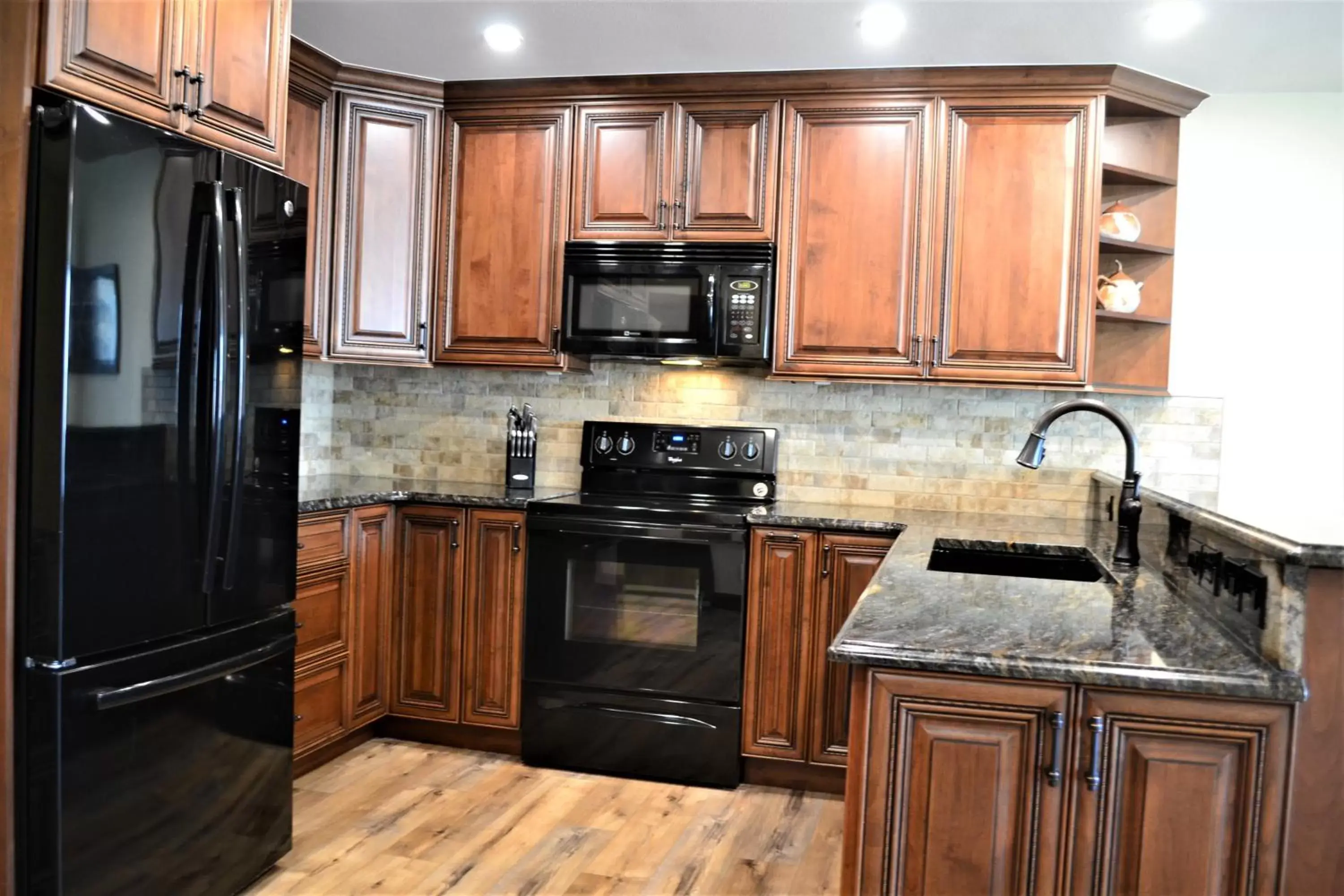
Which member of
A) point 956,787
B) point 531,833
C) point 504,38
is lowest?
point 531,833

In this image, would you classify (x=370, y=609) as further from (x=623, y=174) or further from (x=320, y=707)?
(x=623, y=174)

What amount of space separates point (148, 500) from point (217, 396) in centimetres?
26

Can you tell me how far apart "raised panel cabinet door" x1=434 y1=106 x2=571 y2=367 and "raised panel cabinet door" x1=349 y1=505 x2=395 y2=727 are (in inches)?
28.2

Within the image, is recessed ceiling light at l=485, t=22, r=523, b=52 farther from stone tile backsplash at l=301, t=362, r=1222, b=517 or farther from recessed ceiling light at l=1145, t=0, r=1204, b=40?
recessed ceiling light at l=1145, t=0, r=1204, b=40

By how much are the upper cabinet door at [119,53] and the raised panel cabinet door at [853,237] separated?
1988 mm

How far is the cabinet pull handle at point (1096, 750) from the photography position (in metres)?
1.57

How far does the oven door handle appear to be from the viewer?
3.36 metres

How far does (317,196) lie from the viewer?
3645mm

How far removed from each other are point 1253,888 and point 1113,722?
31 cm

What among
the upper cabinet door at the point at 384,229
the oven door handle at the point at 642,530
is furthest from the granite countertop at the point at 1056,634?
the upper cabinet door at the point at 384,229

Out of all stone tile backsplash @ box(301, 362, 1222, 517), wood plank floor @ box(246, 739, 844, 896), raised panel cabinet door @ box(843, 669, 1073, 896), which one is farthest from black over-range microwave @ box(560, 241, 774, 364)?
raised panel cabinet door @ box(843, 669, 1073, 896)

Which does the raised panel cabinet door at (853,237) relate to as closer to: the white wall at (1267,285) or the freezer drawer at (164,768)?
the white wall at (1267,285)

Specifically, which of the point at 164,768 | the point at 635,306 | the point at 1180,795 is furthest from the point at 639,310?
the point at 1180,795

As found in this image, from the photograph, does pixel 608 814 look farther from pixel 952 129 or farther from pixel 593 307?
pixel 952 129
